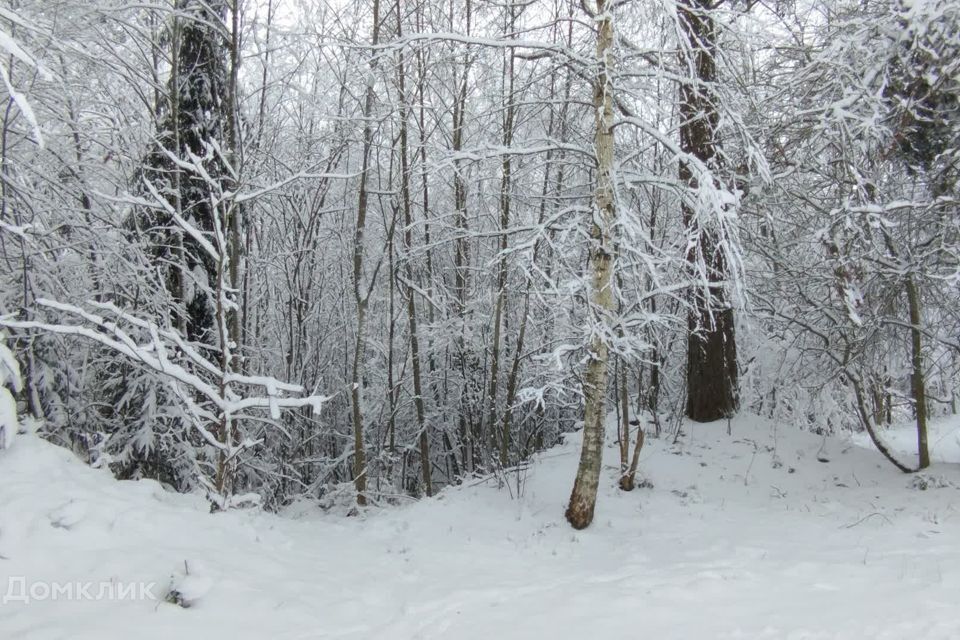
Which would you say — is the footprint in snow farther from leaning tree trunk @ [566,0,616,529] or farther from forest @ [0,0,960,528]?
leaning tree trunk @ [566,0,616,529]

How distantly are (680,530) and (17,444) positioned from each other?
6334 mm

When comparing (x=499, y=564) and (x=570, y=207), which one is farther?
(x=570, y=207)

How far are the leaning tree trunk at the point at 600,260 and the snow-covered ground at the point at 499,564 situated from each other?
3.79ft

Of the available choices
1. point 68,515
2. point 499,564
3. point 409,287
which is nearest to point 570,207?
point 499,564

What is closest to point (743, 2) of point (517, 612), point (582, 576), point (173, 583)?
point (582, 576)

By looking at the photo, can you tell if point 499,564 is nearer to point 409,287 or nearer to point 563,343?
point 563,343

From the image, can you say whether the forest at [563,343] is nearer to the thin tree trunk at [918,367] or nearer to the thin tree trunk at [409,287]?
the thin tree trunk at [918,367]

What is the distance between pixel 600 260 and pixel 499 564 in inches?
128

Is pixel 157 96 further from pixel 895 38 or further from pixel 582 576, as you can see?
pixel 895 38

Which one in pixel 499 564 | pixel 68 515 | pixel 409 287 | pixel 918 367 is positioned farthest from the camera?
pixel 409 287

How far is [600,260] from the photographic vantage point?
5.96 m

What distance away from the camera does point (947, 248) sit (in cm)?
566

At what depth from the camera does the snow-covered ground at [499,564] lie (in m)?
3.50

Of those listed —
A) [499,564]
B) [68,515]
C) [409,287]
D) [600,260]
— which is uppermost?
[409,287]
